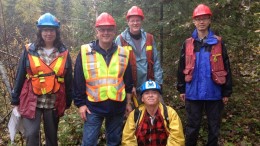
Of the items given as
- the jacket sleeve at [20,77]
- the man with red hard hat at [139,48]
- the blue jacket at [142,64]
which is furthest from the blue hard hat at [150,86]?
the jacket sleeve at [20,77]

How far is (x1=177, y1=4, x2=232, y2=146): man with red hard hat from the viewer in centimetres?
491

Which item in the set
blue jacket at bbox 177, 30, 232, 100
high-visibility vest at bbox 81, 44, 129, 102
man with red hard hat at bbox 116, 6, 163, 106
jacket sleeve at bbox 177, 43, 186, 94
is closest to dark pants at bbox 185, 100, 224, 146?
blue jacket at bbox 177, 30, 232, 100

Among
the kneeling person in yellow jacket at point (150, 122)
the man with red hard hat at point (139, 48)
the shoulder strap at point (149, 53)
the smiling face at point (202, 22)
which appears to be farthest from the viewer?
the shoulder strap at point (149, 53)

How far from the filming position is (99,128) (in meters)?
4.63

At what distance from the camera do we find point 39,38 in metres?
4.72

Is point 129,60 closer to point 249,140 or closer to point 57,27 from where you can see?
point 57,27

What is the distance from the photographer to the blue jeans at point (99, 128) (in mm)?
4543

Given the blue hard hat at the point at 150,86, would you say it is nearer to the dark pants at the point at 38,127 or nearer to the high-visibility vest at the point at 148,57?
the high-visibility vest at the point at 148,57

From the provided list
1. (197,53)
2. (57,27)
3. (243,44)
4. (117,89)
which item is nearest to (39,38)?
(57,27)

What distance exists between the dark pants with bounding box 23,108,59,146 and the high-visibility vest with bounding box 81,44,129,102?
2.60 feet

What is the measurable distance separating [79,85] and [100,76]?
1.22 feet

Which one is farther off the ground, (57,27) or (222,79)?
(57,27)

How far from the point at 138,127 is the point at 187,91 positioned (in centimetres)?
105

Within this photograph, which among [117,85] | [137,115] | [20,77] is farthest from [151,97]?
[20,77]
